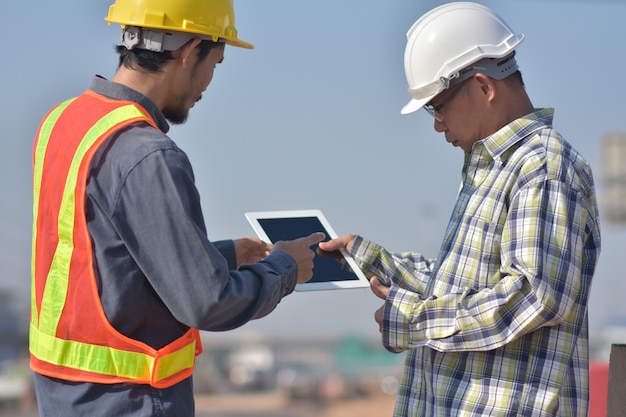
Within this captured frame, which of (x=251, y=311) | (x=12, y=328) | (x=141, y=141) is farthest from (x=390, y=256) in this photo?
(x=12, y=328)

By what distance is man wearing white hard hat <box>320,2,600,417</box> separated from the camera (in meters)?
3.51

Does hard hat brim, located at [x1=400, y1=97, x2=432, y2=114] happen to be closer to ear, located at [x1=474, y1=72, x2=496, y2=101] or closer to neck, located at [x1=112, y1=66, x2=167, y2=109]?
ear, located at [x1=474, y1=72, x2=496, y2=101]

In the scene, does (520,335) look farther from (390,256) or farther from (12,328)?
(12,328)

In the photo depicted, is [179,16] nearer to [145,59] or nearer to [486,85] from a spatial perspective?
[145,59]

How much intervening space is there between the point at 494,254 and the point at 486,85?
2.06 feet

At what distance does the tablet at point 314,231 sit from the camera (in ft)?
12.7

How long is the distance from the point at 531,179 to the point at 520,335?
0.52m

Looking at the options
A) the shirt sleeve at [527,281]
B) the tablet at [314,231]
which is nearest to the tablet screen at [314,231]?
the tablet at [314,231]

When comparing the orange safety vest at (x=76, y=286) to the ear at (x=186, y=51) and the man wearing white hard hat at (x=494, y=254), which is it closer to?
the ear at (x=186, y=51)

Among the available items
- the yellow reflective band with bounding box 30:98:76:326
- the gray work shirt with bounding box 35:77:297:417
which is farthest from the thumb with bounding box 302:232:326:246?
the yellow reflective band with bounding box 30:98:76:326

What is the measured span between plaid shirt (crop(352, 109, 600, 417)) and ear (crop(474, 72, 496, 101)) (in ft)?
0.50

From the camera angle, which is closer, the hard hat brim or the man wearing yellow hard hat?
the man wearing yellow hard hat

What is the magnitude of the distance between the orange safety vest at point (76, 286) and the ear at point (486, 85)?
1.25 metres

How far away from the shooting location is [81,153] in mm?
3209
